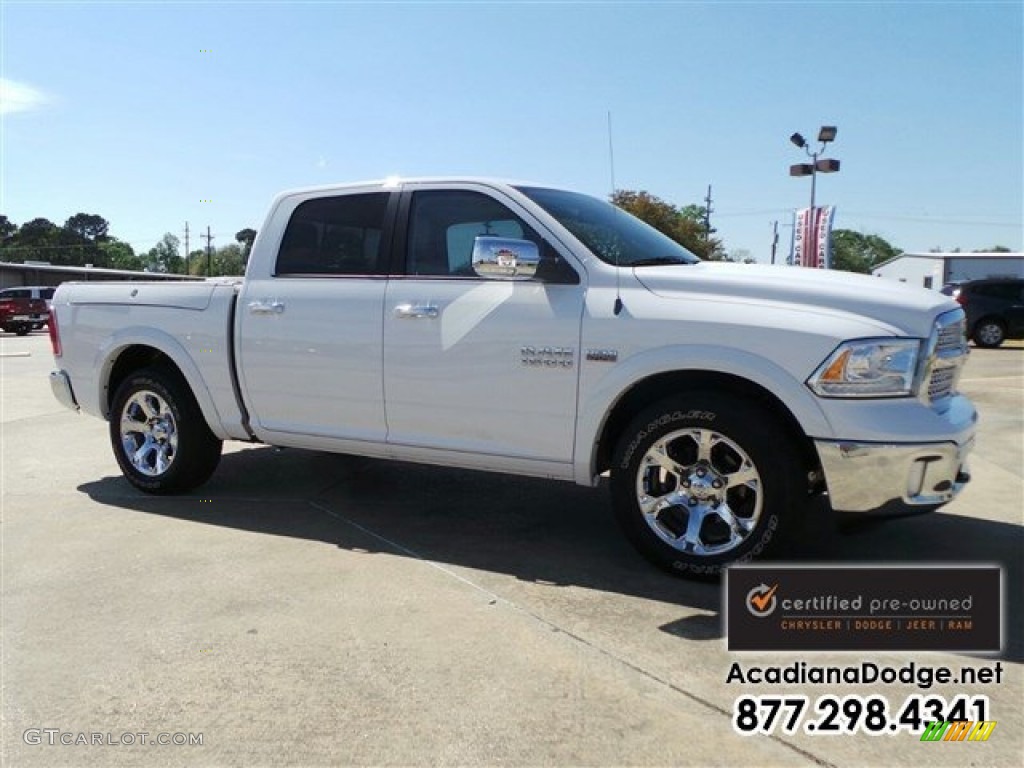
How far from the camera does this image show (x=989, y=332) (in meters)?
19.2

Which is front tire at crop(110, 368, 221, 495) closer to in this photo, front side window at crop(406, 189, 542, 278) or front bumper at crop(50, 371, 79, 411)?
front bumper at crop(50, 371, 79, 411)

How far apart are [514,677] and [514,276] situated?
187cm

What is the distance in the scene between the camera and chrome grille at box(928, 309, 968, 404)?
11.1 feet

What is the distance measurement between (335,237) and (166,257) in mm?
144817

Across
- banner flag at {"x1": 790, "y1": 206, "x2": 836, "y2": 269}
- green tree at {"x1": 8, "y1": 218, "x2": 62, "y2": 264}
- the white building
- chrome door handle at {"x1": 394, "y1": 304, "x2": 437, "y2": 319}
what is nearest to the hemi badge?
chrome door handle at {"x1": 394, "y1": 304, "x2": 437, "y2": 319}

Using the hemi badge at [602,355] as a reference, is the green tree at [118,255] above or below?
above

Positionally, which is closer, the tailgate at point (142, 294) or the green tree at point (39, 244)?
the tailgate at point (142, 294)

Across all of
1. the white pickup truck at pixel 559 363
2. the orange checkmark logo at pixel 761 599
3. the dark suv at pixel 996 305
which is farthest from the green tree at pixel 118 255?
the orange checkmark logo at pixel 761 599

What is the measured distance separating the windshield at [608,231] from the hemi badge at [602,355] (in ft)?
1.58

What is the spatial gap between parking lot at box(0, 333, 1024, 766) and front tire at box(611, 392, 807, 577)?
204 millimetres

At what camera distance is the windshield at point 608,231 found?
4105mm

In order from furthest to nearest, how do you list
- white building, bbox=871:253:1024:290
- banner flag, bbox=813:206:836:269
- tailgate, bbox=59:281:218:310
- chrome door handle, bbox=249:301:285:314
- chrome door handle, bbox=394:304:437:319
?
white building, bbox=871:253:1024:290 < banner flag, bbox=813:206:836:269 < tailgate, bbox=59:281:218:310 < chrome door handle, bbox=249:301:285:314 < chrome door handle, bbox=394:304:437:319

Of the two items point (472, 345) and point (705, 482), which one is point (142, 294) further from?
point (705, 482)

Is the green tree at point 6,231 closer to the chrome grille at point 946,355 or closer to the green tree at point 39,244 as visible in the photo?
the green tree at point 39,244
